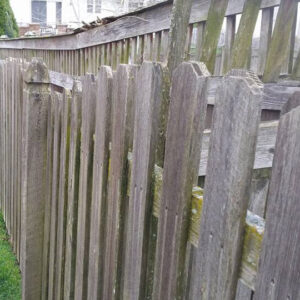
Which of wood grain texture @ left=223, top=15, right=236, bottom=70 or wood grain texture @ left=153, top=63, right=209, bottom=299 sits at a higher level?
wood grain texture @ left=223, top=15, right=236, bottom=70

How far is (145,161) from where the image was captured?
5.05 feet

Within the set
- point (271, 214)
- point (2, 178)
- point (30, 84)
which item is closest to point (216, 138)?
point (271, 214)

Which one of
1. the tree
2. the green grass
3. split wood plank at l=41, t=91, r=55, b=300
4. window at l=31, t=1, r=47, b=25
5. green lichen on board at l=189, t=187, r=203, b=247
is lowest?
the green grass

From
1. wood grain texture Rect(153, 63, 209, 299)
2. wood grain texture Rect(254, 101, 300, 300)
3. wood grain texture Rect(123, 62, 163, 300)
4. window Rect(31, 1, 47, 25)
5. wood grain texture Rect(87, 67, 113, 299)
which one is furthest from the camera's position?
window Rect(31, 1, 47, 25)

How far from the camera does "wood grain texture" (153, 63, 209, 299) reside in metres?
1.24

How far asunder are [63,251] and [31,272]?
2.10ft

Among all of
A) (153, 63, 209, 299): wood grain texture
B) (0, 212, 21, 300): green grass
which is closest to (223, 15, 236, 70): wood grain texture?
(153, 63, 209, 299): wood grain texture

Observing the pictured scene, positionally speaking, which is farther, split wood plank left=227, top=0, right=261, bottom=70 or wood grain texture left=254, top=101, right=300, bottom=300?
split wood plank left=227, top=0, right=261, bottom=70

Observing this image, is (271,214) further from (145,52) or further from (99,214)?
(145,52)

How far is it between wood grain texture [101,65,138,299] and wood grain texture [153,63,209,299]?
0.32 m

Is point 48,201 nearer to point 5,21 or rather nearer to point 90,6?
point 5,21

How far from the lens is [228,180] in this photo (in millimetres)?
1108

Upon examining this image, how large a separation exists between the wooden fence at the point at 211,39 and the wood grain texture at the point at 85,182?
97 centimetres

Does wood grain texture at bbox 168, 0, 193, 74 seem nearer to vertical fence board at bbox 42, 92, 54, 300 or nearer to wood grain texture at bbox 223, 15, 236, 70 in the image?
wood grain texture at bbox 223, 15, 236, 70
